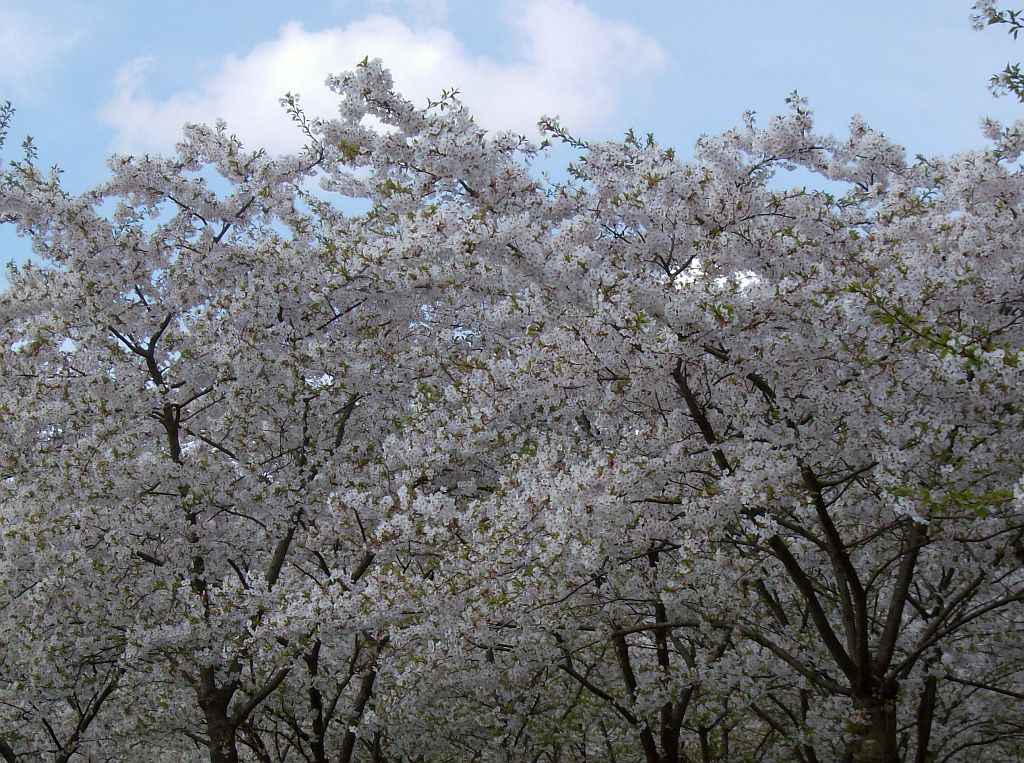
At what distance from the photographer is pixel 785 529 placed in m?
9.32

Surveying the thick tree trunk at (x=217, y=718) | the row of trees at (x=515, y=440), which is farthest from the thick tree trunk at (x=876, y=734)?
the thick tree trunk at (x=217, y=718)

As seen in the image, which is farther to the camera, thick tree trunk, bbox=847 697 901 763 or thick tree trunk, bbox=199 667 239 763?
thick tree trunk, bbox=199 667 239 763

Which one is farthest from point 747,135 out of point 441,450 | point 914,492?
point 914,492

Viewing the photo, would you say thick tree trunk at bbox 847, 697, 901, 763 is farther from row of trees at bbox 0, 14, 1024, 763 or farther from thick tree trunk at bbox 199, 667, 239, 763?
thick tree trunk at bbox 199, 667, 239, 763

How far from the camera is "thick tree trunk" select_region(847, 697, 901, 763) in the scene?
331 inches

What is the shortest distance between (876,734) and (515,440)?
453cm

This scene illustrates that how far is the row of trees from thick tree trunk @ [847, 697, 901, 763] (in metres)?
0.05

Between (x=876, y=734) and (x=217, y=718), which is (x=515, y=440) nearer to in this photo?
(x=876, y=734)

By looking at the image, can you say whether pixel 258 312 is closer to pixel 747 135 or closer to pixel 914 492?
pixel 747 135

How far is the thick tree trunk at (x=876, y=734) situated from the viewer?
8.41 meters

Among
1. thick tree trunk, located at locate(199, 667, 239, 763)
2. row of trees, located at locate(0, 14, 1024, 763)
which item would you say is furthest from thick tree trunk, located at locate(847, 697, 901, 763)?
thick tree trunk, located at locate(199, 667, 239, 763)

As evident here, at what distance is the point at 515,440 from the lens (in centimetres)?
1028

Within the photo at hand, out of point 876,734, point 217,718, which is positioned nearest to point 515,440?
point 876,734

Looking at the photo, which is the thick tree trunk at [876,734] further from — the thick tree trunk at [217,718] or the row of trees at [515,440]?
the thick tree trunk at [217,718]
